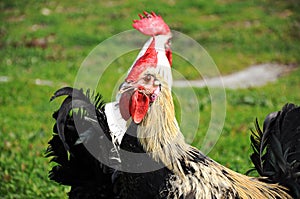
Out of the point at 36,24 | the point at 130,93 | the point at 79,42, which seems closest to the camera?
the point at 130,93

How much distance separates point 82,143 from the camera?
4297 millimetres

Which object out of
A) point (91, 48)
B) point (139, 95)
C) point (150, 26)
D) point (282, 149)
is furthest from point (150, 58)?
point (91, 48)

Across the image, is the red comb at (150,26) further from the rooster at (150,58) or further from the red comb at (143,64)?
the red comb at (143,64)

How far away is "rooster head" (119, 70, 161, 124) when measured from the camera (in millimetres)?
3703

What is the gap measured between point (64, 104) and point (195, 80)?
25.6ft

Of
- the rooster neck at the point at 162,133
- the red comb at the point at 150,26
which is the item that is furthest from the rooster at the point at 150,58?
the rooster neck at the point at 162,133

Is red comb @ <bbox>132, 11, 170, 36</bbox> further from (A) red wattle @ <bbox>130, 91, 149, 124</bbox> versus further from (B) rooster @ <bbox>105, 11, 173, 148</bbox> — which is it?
(A) red wattle @ <bbox>130, 91, 149, 124</bbox>

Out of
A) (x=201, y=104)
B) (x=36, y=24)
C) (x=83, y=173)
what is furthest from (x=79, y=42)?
(x=83, y=173)

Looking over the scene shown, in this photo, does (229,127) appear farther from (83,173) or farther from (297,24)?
(297,24)

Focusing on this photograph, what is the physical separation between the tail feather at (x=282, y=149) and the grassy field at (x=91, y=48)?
1.92 metres

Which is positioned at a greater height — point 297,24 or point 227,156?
point 297,24

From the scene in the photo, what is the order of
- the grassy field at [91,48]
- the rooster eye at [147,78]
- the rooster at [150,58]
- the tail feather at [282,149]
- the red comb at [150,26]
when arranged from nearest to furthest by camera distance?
the rooster eye at [147,78]
the rooster at [150,58]
the tail feather at [282,149]
the red comb at [150,26]
the grassy field at [91,48]

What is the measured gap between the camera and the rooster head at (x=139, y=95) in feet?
12.1

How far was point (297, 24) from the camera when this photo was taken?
50.9 ft
